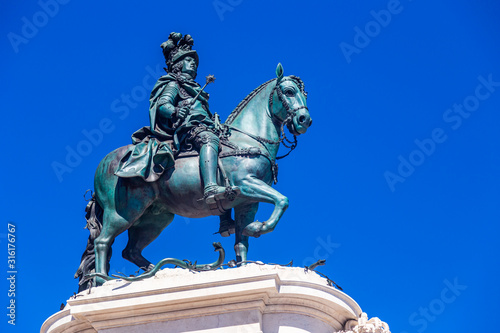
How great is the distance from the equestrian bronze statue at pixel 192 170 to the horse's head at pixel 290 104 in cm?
2

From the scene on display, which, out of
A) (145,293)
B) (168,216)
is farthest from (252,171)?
(145,293)

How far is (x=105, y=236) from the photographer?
1350cm

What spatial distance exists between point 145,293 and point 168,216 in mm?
2774

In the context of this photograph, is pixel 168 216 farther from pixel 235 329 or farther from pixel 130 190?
pixel 235 329

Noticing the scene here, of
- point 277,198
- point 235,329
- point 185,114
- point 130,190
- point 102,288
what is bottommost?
point 235,329

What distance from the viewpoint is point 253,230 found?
1293 centimetres

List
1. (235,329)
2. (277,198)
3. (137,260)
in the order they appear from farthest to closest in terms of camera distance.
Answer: (137,260) → (277,198) → (235,329)

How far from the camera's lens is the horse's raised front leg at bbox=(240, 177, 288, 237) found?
12.8 metres

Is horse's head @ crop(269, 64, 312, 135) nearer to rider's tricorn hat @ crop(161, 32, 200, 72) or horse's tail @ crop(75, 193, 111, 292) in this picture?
rider's tricorn hat @ crop(161, 32, 200, 72)

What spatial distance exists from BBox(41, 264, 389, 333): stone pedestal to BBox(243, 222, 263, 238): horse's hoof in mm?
1123

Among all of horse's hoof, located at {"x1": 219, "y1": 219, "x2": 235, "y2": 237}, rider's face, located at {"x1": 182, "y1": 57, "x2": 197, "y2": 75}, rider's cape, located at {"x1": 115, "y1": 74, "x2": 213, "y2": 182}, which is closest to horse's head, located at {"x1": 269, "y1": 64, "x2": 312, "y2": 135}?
rider's cape, located at {"x1": 115, "y1": 74, "x2": 213, "y2": 182}

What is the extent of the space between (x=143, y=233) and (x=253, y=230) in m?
2.13

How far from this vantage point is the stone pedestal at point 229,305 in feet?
37.4

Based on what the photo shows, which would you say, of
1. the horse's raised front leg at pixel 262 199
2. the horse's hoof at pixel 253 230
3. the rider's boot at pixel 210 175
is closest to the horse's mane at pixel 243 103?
the rider's boot at pixel 210 175
